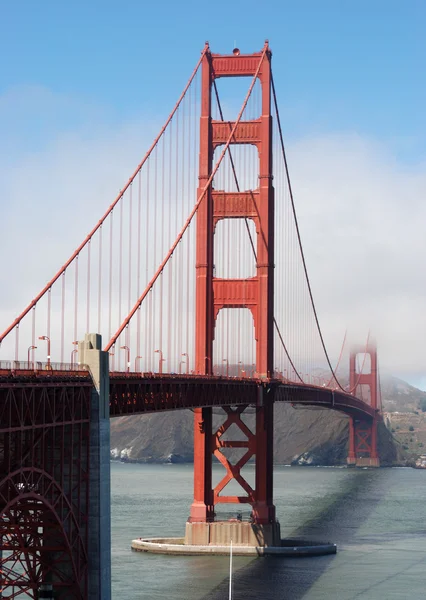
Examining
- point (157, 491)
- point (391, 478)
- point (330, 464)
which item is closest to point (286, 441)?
point (330, 464)

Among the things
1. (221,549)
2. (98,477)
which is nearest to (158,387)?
(98,477)

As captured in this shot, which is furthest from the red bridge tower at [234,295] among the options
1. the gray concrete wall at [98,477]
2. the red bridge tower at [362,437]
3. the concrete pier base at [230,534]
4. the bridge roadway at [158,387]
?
the red bridge tower at [362,437]

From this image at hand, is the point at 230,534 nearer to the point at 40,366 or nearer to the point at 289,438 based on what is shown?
the point at 40,366

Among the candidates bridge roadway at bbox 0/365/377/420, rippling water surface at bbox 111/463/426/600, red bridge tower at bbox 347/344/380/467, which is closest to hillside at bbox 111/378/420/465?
red bridge tower at bbox 347/344/380/467

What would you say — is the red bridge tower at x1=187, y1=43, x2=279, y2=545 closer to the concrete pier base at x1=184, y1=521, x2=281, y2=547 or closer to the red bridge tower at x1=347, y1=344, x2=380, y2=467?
the concrete pier base at x1=184, y1=521, x2=281, y2=547

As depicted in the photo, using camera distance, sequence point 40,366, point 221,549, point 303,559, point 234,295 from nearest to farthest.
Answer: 1. point 40,366
2. point 221,549
3. point 303,559
4. point 234,295
